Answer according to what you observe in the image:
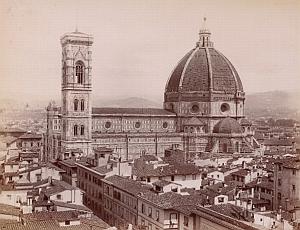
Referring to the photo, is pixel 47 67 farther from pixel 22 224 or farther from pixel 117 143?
pixel 117 143

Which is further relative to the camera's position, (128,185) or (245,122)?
(245,122)

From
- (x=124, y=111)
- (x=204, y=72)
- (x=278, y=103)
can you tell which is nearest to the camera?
(x=278, y=103)

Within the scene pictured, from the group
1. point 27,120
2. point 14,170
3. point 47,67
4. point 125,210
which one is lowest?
point 125,210

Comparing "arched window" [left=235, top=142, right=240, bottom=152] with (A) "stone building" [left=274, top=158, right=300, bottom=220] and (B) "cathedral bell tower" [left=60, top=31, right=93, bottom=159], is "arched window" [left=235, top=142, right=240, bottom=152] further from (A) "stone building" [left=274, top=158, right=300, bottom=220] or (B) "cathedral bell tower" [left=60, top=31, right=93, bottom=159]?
(B) "cathedral bell tower" [left=60, top=31, right=93, bottom=159]

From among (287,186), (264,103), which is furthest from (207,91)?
(287,186)

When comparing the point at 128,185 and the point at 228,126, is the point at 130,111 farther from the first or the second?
the point at 228,126

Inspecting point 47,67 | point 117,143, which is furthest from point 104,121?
point 47,67

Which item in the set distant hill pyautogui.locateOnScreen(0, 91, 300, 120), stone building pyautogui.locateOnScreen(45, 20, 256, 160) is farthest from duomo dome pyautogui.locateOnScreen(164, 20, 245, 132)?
distant hill pyautogui.locateOnScreen(0, 91, 300, 120)
